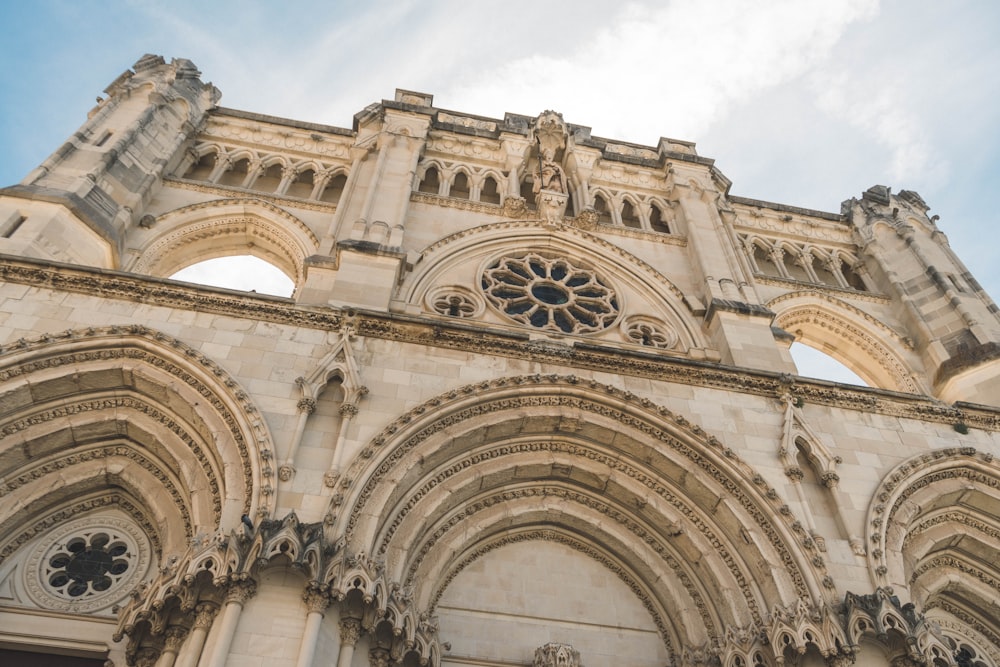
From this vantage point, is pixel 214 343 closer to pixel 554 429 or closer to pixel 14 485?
pixel 14 485

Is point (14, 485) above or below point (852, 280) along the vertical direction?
below

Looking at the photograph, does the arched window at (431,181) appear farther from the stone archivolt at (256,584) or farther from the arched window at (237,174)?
the stone archivolt at (256,584)

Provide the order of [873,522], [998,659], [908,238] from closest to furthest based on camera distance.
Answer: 1. [873,522]
2. [998,659]
3. [908,238]

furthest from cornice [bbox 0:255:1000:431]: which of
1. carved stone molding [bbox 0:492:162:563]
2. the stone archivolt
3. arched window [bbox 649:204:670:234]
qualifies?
arched window [bbox 649:204:670:234]

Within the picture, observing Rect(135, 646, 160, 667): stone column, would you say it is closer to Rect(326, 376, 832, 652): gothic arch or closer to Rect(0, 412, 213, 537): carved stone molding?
Rect(0, 412, 213, 537): carved stone molding

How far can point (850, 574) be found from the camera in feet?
27.0

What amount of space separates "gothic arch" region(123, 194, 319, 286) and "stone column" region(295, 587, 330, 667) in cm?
799

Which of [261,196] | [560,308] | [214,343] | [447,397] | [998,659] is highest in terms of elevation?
[261,196]

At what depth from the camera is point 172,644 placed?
6.87 metres

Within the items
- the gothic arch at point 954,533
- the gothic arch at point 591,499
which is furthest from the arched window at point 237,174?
the gothic arch at point 954,533

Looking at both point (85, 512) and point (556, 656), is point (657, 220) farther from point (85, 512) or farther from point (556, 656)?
point (85, 512)

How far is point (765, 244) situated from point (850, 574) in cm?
1039

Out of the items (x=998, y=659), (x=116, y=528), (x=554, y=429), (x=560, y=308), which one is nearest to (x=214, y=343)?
(x=116, y=528)

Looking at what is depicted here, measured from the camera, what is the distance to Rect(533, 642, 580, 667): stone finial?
823 centimetres
